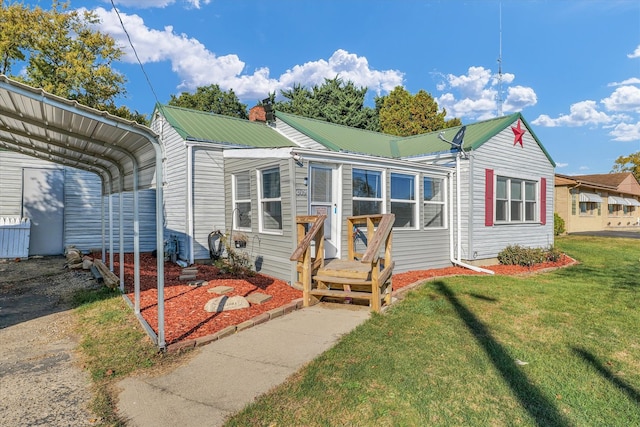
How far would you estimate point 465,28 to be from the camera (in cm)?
1505

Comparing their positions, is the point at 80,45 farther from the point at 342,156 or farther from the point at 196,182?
the point at 342,156

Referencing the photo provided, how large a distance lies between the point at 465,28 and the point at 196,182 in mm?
12987

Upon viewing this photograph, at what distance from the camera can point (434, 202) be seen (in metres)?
9.88

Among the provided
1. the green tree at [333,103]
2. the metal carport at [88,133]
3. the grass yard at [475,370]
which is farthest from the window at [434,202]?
the green tree at [333,103]

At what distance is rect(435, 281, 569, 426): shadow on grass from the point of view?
8.98 ft

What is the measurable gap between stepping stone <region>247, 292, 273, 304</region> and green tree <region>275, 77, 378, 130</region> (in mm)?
23460

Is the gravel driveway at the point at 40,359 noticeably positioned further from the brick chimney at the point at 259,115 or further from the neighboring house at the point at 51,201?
the brick chimney at the point at 259,115

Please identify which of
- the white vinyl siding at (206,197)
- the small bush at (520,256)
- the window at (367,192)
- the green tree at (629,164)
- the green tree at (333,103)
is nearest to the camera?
the window at (367,192)

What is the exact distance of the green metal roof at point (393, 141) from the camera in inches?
432

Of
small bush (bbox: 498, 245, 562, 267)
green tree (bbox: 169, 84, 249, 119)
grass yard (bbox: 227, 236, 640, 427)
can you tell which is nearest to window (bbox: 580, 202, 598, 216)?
small bush (bbox: 498, 245, 562, 267)

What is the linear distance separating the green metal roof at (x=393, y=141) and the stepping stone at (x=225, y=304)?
6.08 metres

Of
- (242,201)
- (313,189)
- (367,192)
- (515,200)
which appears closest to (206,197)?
(242,201)

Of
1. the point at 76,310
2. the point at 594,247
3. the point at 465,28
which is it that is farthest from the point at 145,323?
the point at 594,247

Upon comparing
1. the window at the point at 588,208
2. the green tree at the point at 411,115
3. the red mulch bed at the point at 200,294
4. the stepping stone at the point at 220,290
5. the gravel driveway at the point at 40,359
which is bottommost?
the gravel driveway at the point at 40,359
